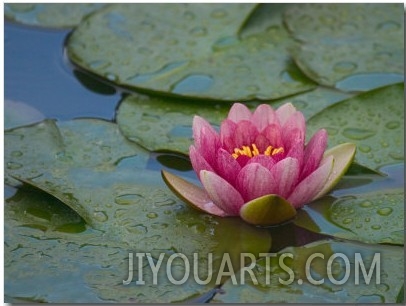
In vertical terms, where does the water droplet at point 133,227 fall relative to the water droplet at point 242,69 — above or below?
below

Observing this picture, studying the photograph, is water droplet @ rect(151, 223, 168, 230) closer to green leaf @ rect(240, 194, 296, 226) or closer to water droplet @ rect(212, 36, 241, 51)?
green leaf @ rect(240, 194, 296, 226)

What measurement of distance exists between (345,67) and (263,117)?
0.64m

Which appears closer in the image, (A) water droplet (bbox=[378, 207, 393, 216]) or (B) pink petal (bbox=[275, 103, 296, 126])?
(A) water droplet (bbox=[378, 207, 393, 216])

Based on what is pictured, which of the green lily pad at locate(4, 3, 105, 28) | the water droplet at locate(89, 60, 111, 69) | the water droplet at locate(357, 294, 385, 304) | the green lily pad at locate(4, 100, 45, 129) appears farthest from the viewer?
the green lily pad at locate(4, 3, 105, 28)

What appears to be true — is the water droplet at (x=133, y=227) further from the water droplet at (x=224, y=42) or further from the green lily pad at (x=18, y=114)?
the water droplet at (x=224, y=42)

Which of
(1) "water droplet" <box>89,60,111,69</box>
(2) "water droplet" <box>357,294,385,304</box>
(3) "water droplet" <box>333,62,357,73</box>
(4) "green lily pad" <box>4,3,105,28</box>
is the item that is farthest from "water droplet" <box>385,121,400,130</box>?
(4) "green lily pad" <box>4,3,105,28</box>

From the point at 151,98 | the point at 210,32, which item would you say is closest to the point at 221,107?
the point at 151,98

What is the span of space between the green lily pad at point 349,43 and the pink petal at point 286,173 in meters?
0.70

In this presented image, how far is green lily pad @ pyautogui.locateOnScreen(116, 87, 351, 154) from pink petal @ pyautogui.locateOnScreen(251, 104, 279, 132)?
25 centimetres

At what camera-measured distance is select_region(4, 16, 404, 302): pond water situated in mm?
2170

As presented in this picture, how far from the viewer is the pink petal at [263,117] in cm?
215

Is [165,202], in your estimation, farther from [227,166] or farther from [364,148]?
[364,148]

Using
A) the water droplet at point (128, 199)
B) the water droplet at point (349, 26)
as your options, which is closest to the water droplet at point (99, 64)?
the water droplet at point (128, 199)

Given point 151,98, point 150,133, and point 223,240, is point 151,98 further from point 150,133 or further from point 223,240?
point 223,240
